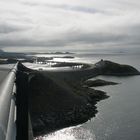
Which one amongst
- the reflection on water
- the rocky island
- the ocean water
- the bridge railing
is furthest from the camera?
the rocky island

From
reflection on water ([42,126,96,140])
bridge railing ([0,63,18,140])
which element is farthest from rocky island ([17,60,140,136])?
bridge railing ([0,63,18,140])

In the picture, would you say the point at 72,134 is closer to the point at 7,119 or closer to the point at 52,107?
the point at 52,107

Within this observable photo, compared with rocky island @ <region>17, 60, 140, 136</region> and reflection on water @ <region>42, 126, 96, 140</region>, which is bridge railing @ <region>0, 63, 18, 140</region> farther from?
reflection on water @ <region>42, 126, 96, 140</region>

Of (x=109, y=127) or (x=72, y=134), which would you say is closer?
(x=72, y=134)

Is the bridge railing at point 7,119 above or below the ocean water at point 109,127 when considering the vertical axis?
above

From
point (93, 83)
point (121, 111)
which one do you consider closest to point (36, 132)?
point (121, 111)

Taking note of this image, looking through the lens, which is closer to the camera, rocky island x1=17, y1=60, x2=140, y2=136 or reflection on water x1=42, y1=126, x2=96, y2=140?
reflection on water x1=42, y1=126, x2=96, y2=140

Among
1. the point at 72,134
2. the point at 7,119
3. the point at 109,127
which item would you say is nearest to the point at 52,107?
the point at 72,134

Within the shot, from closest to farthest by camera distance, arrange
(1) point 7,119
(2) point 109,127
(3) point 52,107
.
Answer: (1) point 7,119 < (2) point 109,127 < (3) point 52,107

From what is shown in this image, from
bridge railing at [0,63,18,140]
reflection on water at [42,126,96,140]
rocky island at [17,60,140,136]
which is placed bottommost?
reflection on water at [42,126,96,140]

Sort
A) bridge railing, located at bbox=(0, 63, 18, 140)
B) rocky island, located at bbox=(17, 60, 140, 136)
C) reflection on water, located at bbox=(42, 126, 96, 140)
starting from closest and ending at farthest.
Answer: bridge railing, located at bbox=(0, 63, 18, 140), reflection on water, located at bbox=(42, 126, 96, 140), rocky island, located at bbox=(17, 60, 140, 136)

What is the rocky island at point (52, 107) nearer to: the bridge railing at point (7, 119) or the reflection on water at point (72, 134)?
the reflection on water at point (72, 134)

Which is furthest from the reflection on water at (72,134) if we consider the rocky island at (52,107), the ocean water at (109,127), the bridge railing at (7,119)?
the bridge railing at (7,119)
